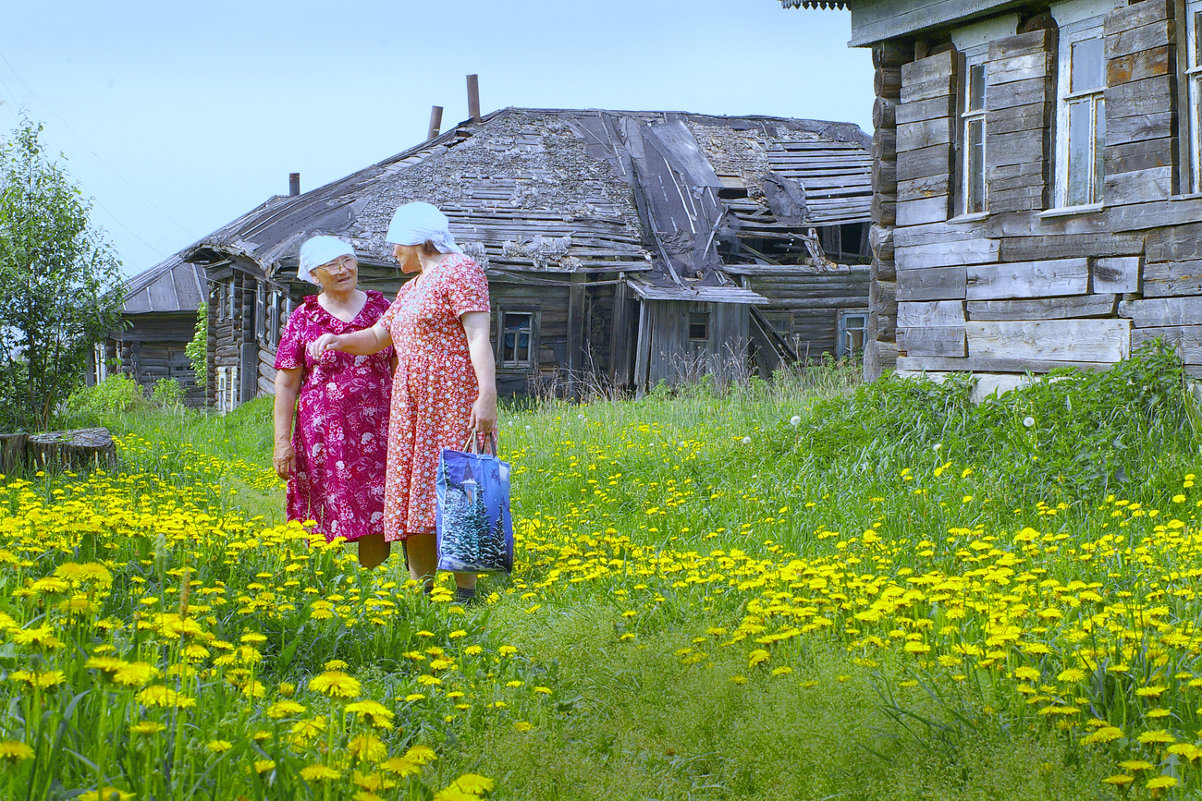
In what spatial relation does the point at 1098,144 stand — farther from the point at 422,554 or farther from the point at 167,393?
the point at 167,393

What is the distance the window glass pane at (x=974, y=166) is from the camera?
321 inches

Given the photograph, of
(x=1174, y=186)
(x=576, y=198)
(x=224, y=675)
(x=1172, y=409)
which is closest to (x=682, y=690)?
(x=224, y=675)

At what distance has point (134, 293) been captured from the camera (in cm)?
3034

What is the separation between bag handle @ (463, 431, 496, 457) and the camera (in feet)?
14.3

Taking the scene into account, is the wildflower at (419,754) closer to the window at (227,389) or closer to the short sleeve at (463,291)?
the short sleeve at (463,291)

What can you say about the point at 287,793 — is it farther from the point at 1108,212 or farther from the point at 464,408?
the point at 1108,212

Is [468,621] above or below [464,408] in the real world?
below

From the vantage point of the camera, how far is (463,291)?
4.40 meters

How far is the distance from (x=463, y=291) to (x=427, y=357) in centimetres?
31

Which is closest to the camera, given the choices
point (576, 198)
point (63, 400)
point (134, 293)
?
point (63, 400)

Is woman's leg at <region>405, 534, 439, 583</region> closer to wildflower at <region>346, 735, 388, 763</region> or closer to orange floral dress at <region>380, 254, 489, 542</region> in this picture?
orange floral dress at <region>380, 254, 489, 542</region>

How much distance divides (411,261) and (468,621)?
5.31ft

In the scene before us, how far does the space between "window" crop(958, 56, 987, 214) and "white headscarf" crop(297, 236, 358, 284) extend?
5.32 m

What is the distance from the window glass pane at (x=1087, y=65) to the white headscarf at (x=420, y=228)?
16.4 ft
